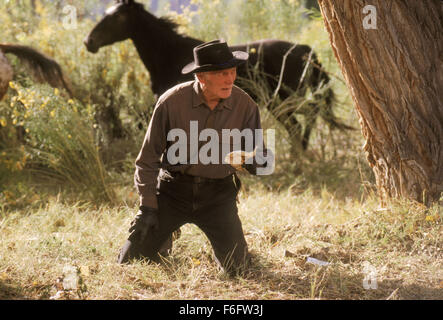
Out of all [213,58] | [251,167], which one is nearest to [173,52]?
[213,58]

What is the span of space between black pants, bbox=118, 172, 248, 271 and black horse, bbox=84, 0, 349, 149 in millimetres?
2770

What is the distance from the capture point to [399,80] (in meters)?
3.76

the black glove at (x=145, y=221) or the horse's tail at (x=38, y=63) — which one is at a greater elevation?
the horse's tail at (x=38, y=63)

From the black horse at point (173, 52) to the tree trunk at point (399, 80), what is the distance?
2131mm

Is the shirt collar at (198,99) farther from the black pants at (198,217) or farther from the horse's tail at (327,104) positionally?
the horse's tail at (327,104)

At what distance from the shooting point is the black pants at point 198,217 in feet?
11.1

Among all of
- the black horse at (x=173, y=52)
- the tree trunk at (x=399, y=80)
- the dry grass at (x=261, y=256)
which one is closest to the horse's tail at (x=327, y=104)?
the black horse at (x=173, y=52)

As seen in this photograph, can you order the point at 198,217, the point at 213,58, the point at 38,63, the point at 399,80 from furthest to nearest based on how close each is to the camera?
1. the point at 38,63
2. the point at 399,80
3. the point at 198,217
4. the point at 213,58

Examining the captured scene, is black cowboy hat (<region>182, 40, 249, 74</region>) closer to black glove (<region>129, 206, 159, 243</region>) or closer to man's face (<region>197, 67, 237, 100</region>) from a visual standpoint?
man's face (<region>197, 67, 237, 100</region>)

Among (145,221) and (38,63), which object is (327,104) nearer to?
A: (38,63)

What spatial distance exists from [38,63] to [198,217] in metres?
3.24

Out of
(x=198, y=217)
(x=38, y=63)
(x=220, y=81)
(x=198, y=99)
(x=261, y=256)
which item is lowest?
(x=261, y=256)

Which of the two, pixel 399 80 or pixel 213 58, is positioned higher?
pixel 213 58

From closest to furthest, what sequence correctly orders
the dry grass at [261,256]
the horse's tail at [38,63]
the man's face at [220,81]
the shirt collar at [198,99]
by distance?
1. the dry grass at [261,256]
2. the man's face at [220,81]
3. the shirt collar at [198,99]
4. the horse's tail at [38,63]
